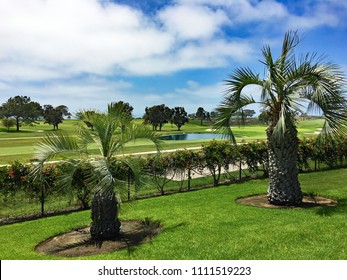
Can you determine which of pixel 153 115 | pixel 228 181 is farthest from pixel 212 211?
pixel 153 115

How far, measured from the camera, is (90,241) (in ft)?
21.7

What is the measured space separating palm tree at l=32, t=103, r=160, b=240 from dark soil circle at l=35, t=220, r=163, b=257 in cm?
27

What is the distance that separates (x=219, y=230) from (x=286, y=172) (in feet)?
9.76

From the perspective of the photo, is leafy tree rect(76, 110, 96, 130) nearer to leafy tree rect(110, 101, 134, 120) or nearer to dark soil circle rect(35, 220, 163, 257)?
leafy tree rect(110, 101, 134, 120)

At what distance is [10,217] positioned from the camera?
9.20m

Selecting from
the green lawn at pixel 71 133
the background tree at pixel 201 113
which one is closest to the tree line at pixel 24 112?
the green lawn at pixel 71 133

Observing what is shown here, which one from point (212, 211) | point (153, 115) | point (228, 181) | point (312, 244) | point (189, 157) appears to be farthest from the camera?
point (153, 115)

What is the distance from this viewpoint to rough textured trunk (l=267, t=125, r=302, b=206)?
27.7 feet

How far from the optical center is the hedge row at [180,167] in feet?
30.2

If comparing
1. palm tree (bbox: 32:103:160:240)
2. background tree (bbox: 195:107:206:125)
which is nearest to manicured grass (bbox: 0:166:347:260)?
palm tree (bbox: 32:103:160:240)

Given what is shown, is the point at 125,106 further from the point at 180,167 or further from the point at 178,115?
the point at 178,115

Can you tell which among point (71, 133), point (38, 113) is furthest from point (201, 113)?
point (71, 133)

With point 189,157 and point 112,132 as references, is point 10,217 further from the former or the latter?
point 189,157

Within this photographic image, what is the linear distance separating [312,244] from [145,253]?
107 inches
